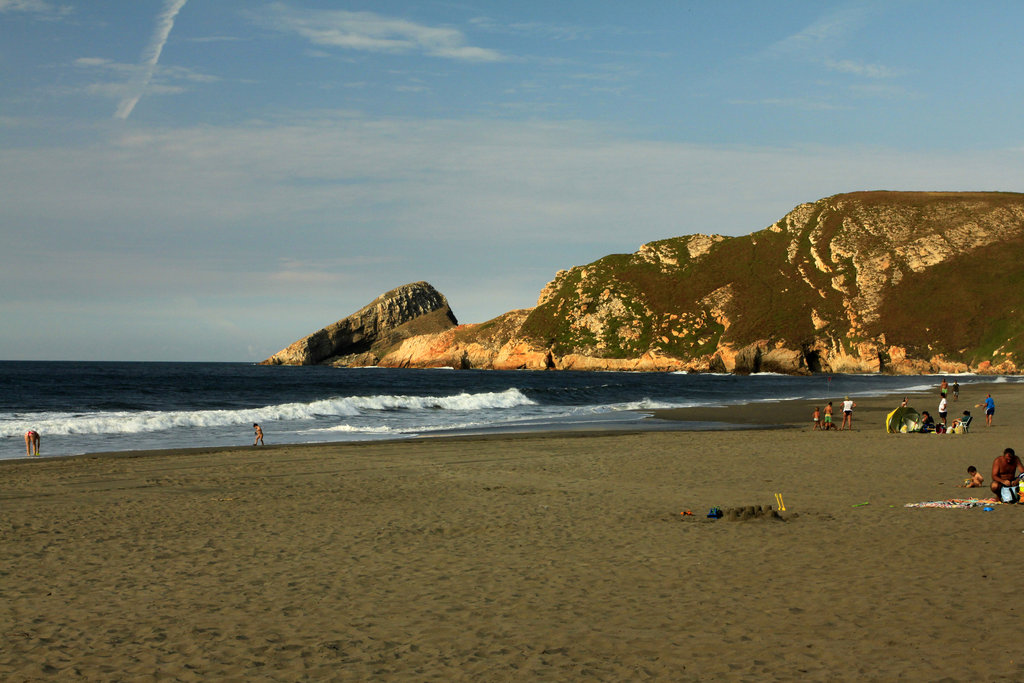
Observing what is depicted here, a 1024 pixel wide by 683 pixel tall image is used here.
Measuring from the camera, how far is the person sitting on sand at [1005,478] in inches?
562

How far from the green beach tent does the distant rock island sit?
108m

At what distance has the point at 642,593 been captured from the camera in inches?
347

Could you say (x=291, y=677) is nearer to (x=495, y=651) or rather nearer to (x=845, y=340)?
(x=495, y=651)

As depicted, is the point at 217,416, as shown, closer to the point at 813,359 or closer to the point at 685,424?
the point at 685,424

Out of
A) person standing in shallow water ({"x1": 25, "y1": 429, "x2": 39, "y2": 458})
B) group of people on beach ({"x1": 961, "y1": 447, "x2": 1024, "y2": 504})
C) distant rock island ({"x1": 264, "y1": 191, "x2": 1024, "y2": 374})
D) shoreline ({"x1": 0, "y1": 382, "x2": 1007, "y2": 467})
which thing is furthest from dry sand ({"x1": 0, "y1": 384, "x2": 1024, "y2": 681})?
distant rock island ({"x1": 264, "y1": 191, "x2": 1024, "y2": 374})

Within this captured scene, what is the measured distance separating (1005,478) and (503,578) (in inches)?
439

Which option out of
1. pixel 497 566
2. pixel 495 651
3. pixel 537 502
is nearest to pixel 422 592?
pixel 497 566

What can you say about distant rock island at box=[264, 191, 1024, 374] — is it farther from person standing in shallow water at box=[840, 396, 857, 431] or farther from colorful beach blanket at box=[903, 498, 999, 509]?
colorful beach blanket at box=[903, 498, 999, 509]

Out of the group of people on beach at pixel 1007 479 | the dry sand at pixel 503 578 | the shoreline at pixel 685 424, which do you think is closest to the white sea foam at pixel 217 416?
→ the shoreline at pixel 685 424

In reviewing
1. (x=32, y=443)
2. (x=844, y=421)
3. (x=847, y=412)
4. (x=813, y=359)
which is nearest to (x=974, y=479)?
(x=847, y=412)

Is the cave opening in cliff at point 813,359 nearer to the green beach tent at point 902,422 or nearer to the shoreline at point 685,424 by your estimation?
the shoreline at point 685,424

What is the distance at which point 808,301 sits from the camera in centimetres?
14850

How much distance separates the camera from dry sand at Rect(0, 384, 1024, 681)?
22.3 ft

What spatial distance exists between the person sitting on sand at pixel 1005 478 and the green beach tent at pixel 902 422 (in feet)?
50.7
